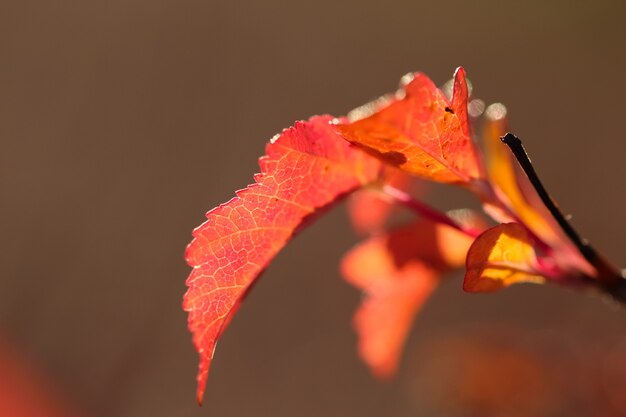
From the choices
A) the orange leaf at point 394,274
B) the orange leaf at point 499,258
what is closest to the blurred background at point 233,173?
the orange leaf at point 394,274

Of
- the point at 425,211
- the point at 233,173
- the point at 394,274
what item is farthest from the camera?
the point at 233,173

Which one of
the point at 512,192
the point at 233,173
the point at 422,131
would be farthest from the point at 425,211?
the point at 233,173

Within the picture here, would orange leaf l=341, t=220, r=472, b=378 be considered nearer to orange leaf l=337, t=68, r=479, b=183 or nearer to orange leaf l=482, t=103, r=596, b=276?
orange leaf l=482, t=103, r=596, b=276

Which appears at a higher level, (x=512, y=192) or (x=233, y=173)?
(x=512, y=192)

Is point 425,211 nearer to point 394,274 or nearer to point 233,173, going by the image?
point 394,274

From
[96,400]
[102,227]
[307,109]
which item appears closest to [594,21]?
[307,109]

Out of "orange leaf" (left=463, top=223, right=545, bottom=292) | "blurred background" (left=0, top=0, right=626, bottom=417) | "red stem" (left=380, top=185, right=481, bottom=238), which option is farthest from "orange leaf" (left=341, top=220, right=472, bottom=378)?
"blurred background" (left=0, top=0, right=626, bottom=417)

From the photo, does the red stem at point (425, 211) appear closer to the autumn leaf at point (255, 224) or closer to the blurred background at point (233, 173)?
the autumn leaf at point (255, 224)

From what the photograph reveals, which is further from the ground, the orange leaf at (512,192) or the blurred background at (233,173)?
the orange leaf at (512,192)
